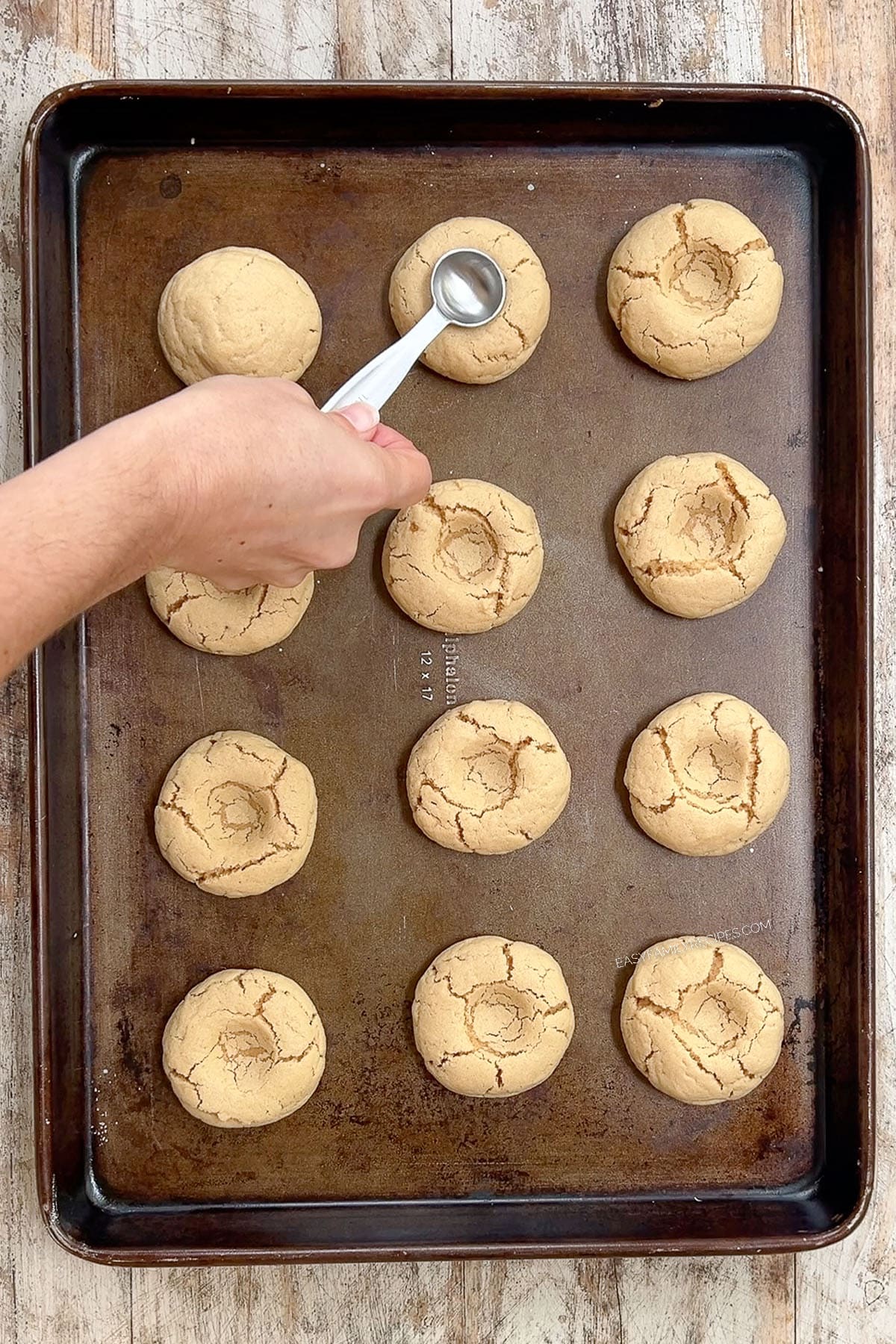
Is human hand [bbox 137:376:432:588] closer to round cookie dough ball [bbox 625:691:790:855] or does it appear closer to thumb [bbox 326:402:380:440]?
thumb [bbox 326:402:380:440]

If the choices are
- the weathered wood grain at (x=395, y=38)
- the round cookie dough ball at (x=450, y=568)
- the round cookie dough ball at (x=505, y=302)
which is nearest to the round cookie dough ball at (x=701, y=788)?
the round cookie dough ball at (x=450, y=568)

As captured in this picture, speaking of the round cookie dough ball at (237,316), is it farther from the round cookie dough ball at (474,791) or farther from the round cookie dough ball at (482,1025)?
the round cookie dough ball at (482,1025)

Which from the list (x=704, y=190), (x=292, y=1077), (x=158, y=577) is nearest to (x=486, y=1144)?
(x=292, y=1077)

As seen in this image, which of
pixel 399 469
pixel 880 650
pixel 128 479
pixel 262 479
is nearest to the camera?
pixel 128 479

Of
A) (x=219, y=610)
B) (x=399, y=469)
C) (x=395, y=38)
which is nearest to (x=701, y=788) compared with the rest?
(x=399, y=469)

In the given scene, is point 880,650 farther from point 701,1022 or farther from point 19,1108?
point 19,1108

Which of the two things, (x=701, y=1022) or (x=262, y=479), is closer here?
(x=262, y=479)
